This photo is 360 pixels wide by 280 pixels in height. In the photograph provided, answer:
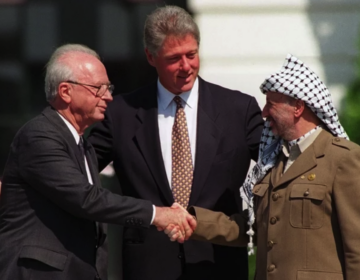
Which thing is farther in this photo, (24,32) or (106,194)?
(24,32)

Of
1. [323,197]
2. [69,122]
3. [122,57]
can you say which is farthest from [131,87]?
[323,197]

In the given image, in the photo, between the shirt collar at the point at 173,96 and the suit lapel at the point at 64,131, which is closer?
the suit lapel at the point at 64,131

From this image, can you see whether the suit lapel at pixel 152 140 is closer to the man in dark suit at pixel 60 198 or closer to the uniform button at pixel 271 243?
the man in dark suit at pixel 60 198

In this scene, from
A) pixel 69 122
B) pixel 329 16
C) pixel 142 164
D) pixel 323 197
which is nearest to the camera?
pixel 323 197

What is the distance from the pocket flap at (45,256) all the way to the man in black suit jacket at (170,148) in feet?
2.41

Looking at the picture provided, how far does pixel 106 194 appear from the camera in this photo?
4641 mm

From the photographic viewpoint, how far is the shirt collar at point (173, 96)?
17.2 ft

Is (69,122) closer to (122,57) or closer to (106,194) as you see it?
(106,194)

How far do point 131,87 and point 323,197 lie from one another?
3.49 m

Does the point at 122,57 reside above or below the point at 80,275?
above

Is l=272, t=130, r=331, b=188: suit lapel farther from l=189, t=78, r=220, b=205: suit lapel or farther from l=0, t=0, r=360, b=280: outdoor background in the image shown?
l=0, t=0, r=360, b=280: outdoor background

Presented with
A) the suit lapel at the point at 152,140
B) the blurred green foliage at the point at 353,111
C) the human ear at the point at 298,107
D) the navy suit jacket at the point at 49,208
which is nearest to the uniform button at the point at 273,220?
the human ear at the point at 298,107

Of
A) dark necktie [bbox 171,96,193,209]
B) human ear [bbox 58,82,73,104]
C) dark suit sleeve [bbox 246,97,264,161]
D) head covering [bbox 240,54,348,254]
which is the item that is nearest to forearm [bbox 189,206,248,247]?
dark necktie [bbox 171,96,193,209]

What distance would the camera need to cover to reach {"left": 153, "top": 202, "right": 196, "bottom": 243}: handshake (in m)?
4.78
